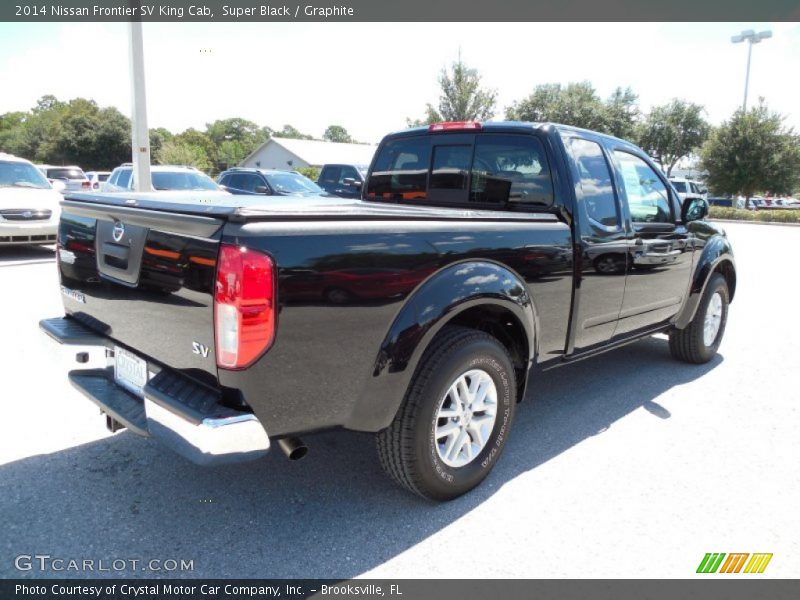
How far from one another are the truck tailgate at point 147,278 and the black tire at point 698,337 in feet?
14.4

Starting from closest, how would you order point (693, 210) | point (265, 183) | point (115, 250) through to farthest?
point (115, 250), point (693, 210), point (265, 183)

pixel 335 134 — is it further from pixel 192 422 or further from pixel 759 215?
pixel 192 422

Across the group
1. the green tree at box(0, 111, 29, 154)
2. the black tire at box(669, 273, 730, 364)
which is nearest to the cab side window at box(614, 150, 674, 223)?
the black tire at box(669, 273, 730, 364)

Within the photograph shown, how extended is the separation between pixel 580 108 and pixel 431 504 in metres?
51.6

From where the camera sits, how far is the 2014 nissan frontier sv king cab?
2146 millimetres

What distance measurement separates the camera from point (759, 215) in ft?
97.3

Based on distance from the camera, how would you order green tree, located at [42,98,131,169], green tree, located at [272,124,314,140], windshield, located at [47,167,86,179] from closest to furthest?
windshield, located at [47,167,86,179]
green tree, located at [42,98,131,169]
green tree, located at [272,124,314,140]

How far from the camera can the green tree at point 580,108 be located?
159 feet

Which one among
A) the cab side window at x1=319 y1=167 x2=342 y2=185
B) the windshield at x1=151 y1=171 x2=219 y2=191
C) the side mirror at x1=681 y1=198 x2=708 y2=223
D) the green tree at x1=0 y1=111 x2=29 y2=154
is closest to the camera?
the side mirror at x1=681 y1=198 x2=708 y2=223

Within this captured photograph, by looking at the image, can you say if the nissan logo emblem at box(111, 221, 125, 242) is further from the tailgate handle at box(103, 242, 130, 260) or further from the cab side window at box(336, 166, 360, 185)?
the cab side window at box(336, 166, 360, 185)

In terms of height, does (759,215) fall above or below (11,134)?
below

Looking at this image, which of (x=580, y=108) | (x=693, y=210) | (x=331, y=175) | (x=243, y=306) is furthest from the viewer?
(x=580, y=108)

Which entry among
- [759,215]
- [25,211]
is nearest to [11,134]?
[25,211]

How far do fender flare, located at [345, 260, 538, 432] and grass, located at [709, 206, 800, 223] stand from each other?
102 feet
